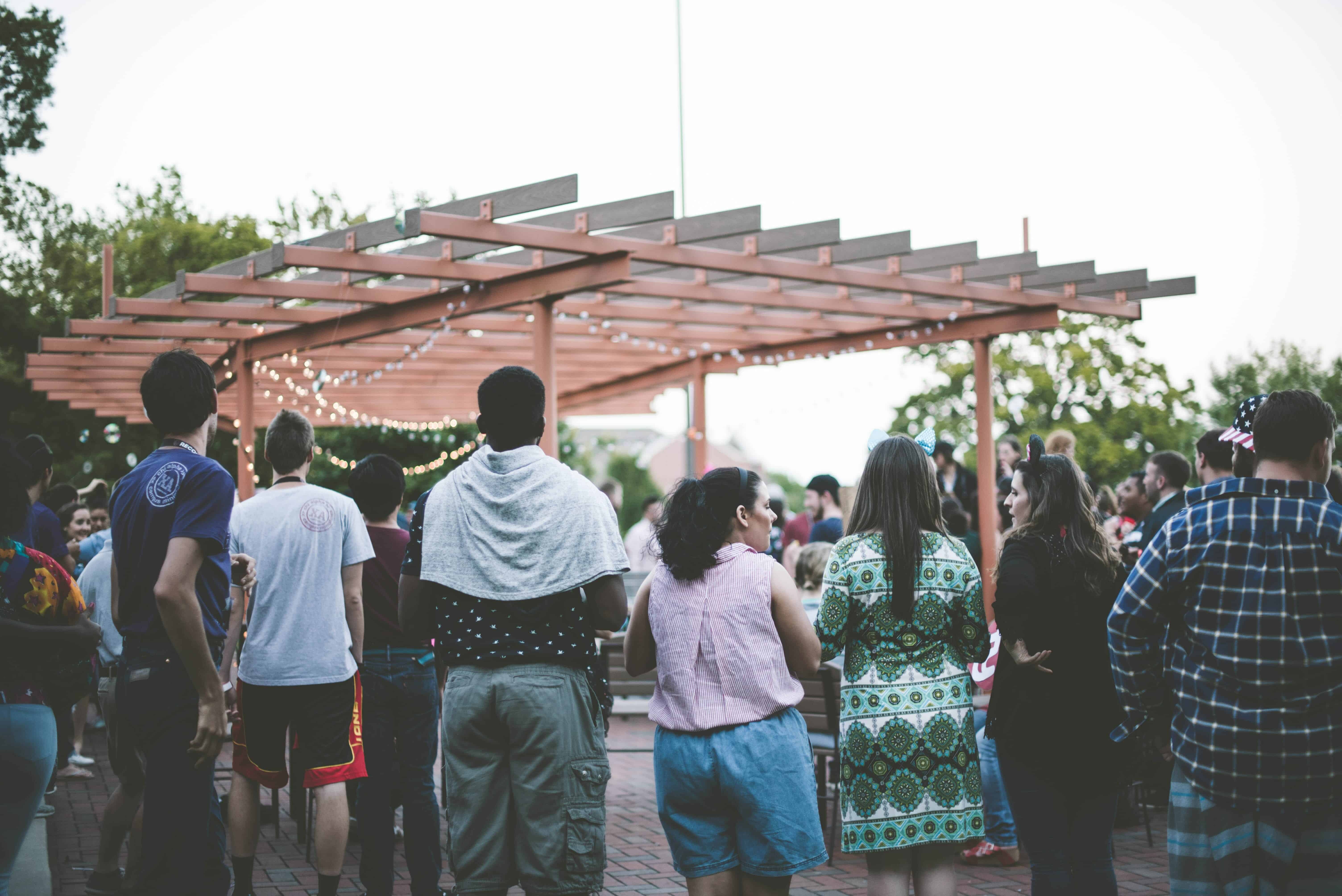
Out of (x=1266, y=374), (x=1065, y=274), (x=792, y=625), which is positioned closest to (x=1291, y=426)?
(x=792, y=625)

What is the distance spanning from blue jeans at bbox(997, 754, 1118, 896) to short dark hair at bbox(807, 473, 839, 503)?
5.07 metres

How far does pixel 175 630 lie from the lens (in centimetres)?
272

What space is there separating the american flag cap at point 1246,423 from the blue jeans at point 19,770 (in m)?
3.23

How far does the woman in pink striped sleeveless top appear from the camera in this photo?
2766mm

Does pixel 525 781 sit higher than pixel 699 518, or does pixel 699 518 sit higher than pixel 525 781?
pixel 699 518

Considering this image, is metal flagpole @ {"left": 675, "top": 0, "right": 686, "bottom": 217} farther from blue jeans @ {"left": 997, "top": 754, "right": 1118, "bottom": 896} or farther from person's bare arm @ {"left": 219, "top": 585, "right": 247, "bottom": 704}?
blue jeans @ {"left": 997, "top": 754, "right": 1118, "bottom": 896}

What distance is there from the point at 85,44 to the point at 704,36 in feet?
30.0

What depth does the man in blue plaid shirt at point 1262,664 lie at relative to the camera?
2.32 m

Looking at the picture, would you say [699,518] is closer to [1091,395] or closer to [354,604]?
[354,604]

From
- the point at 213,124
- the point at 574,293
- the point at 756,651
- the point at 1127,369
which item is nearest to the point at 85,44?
the point at 574,293

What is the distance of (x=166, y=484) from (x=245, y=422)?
30.3ft

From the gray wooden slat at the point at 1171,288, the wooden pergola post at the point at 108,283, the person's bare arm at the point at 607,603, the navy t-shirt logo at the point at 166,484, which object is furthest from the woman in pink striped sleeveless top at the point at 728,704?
the wooden pergola post at the point at 108,283

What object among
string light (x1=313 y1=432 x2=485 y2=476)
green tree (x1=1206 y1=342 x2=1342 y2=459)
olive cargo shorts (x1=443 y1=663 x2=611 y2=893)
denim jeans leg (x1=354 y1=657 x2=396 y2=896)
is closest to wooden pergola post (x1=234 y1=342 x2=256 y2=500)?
string light (x1=313 y1=432 x2=485 y2=476)

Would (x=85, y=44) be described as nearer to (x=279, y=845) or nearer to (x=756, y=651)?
(x=279, y=845)
